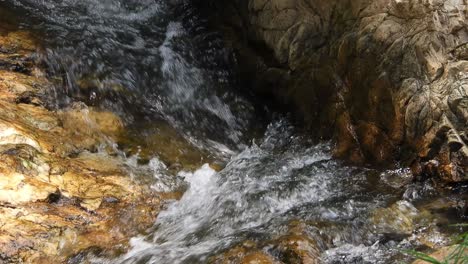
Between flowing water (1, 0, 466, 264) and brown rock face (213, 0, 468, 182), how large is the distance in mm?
327

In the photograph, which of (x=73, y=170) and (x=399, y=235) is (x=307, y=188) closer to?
(x=399, y=235)

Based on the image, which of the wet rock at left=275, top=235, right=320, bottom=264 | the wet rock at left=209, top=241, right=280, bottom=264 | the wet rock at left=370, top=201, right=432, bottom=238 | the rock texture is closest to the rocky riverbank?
the rock texture

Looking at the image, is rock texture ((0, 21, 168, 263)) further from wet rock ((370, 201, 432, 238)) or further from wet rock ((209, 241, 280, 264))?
wet rock ((370, 201, 432, 238))

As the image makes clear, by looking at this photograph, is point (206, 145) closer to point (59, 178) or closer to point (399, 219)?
point (59, 178)

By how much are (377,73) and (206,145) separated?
232 centimetres

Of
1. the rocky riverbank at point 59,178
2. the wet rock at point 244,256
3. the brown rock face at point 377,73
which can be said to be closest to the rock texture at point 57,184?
the rocky riverbank at point 59,178

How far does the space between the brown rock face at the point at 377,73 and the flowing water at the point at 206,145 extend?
12.9 inches

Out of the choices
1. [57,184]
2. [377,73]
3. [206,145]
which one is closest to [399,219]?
[377,73]

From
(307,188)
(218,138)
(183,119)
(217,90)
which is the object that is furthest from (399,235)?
(217,90)

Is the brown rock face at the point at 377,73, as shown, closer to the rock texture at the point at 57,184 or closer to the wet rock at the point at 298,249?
the wet rock at the point at 298,249

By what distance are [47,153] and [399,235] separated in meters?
3.51

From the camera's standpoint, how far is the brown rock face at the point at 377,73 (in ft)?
13.9

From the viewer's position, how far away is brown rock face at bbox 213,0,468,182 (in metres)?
4.23

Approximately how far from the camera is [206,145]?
5.91 metres
